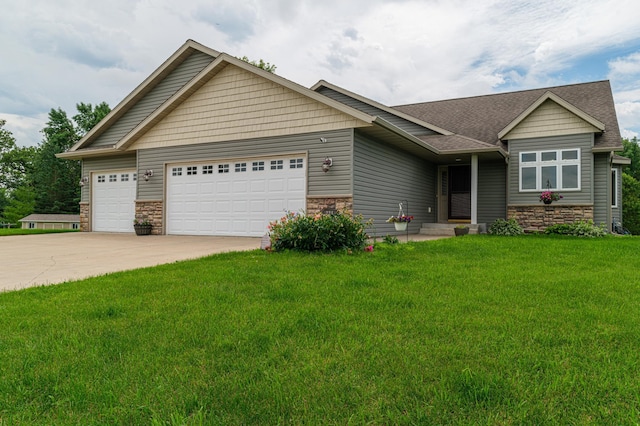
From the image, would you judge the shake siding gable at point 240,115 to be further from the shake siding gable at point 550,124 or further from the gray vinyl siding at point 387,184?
the shake siding gable at point 550,124

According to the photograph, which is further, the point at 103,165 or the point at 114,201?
the point at 103,165

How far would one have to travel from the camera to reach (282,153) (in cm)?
1062

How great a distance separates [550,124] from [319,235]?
9.74m

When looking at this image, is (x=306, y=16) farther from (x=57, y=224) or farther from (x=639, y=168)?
(x=639, y=168)

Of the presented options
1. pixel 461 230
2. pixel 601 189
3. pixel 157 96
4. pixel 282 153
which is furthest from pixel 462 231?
pixel 157 96

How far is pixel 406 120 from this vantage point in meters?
14.1

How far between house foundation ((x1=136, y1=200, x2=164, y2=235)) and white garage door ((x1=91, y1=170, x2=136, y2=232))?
106 centimetres

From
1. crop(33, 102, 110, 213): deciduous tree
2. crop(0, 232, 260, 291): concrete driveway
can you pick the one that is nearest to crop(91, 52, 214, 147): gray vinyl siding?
crop(0, 232, 260, 291): concrete driveway

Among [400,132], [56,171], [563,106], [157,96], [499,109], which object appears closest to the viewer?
[400,132]

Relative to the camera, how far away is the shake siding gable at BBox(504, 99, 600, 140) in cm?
1195

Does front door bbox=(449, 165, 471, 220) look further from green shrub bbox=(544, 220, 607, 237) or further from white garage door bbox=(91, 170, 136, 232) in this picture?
white garage door bbox=(91, 170, 136, 232)

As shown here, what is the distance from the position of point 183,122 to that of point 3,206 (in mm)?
37120

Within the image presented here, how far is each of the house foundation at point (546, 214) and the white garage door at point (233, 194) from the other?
24.0ft

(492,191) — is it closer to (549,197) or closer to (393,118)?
(549,197)
